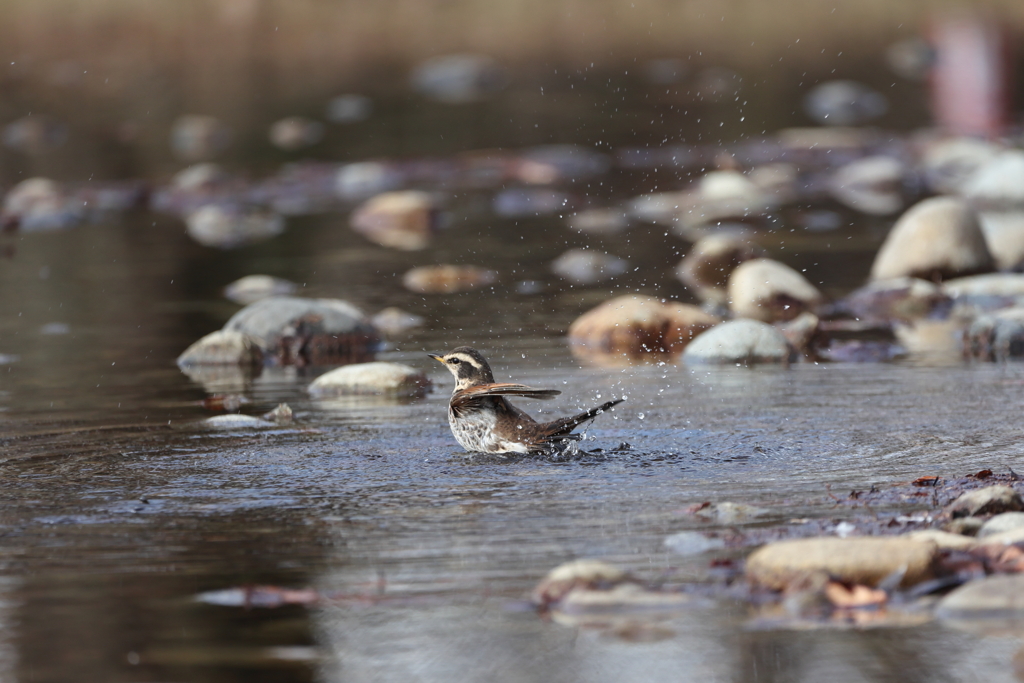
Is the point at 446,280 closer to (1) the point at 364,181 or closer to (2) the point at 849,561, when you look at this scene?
(1) the point at 364,181

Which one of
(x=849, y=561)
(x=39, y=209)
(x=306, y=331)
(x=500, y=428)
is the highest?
(x=39, y=209)

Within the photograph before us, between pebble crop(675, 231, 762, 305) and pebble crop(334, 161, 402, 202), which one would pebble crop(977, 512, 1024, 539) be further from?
pebble crop(334, 161, 402, 202)

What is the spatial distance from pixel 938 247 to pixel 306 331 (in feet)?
18.6

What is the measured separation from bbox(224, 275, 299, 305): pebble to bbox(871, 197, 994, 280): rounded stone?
5.30 metres

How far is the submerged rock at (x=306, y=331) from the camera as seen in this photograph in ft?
35.2

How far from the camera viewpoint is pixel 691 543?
17.3 feet

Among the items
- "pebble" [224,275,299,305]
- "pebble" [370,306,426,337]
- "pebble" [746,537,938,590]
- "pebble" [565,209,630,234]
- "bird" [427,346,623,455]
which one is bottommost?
"pebble" [746,537,938,590]

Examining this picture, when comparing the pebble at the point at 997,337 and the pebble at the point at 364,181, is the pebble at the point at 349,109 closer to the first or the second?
the pebble at the point at 364,181

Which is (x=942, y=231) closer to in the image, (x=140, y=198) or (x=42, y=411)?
(x=42, y=411)

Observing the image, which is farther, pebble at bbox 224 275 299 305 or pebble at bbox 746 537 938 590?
pebble at bbox 224 275 299 305

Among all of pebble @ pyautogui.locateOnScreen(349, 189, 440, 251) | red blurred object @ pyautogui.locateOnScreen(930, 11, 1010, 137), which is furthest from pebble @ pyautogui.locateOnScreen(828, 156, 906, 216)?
pebble @ pyautogui.locateOnScreen(349, 189, 440, 251)

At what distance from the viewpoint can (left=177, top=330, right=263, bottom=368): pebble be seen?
1039 cm

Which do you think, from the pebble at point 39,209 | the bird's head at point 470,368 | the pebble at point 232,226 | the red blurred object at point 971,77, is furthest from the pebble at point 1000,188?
the bird's head at point 470,368

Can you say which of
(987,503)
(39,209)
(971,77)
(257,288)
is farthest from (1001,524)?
(971,77)
